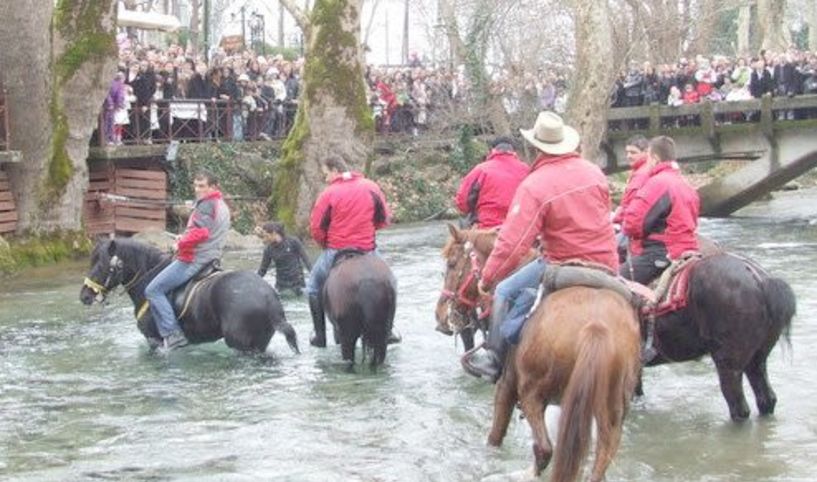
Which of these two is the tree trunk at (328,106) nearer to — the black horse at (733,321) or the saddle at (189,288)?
the saddle at (189,288)

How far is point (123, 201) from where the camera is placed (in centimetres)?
2720

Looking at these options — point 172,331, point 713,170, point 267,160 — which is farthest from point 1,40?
point 713,170

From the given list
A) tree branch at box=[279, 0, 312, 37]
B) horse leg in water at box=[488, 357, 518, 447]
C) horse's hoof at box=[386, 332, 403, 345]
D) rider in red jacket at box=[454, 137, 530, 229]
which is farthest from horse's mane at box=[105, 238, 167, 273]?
tree branch at box=[279, 0, 312, 37]

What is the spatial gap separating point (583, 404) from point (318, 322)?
6561 mm

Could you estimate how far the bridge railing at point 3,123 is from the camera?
23.7m

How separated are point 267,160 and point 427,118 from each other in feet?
23.4

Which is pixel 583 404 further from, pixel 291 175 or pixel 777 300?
pixel 291 175

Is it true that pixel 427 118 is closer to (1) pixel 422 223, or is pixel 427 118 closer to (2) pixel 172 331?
(1) pixel 422 223

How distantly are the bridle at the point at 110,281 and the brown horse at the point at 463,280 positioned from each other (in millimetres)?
3668

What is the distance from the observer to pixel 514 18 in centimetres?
4397

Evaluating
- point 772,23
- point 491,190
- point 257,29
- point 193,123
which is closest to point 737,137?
point 193,123

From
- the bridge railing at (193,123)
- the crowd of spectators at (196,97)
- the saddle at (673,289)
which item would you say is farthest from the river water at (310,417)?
the crowd of spectators at (196,97)

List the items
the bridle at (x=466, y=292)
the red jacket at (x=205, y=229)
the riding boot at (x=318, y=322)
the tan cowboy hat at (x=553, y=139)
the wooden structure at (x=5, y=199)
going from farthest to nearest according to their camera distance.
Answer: the wooden structure at (x=5, y=199) → the riding boot at (x=318, y=322) → the red jacket at (x=205, y=229) → the bridle at (x=466, y=292) → the tan cowboy hat at (x=553, y=139)

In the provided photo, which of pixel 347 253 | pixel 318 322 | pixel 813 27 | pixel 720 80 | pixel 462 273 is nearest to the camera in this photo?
pixel 462 273
